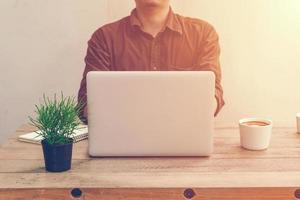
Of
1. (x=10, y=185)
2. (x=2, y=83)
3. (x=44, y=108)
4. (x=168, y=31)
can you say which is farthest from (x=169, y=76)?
(x=2, y=83)

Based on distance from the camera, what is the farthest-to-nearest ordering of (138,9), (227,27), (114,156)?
(227,27), (138,9), (114,156)

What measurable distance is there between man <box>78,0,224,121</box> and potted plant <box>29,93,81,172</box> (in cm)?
104

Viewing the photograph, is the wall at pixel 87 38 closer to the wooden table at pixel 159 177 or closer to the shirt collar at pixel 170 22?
the shirt collar at pixel 170 22

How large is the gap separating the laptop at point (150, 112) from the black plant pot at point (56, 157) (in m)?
0.11

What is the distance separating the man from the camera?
2227mm

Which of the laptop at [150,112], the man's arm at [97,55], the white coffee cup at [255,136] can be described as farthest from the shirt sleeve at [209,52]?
the laptop at [150,112]

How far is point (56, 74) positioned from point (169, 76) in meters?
1.34

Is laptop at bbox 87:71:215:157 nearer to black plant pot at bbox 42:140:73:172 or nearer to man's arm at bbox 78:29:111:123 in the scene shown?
black plant pot at bbox 42:140:73:172

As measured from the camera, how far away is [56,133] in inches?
46.1

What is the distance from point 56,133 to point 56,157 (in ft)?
0.20

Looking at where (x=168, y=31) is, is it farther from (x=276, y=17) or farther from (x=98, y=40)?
(x=276, y=17)

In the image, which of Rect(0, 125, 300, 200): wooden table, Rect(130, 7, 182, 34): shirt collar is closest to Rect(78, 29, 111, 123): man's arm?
Rect(130, 7, 182, 34): shirt collar

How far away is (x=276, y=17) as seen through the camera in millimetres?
2438

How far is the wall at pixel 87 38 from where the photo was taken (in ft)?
7.88
